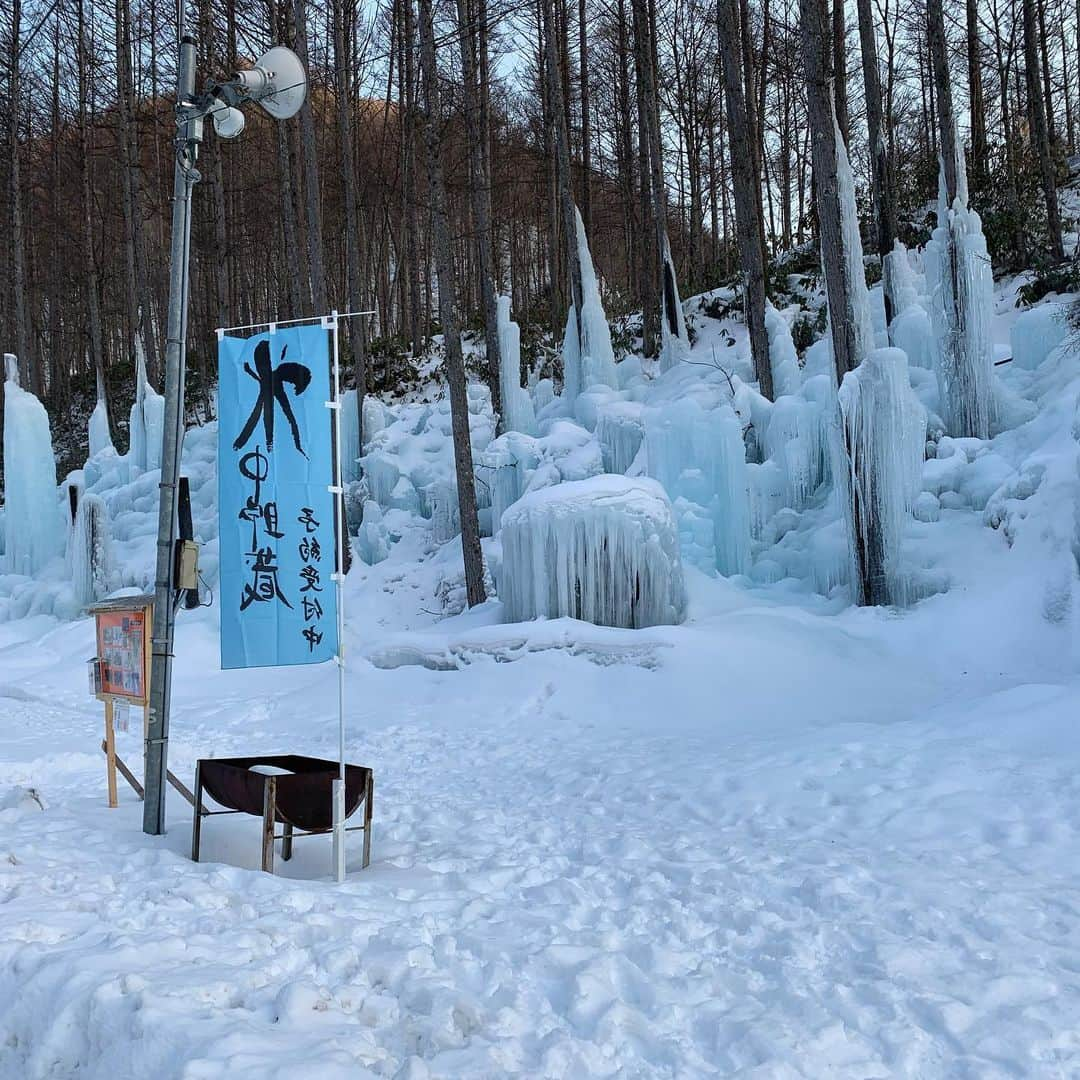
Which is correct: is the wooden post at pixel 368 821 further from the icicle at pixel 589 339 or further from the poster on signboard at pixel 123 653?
the icicle at pixel 589 339

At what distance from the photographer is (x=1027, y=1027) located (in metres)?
3.07

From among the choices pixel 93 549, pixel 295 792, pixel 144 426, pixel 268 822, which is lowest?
pixel 268 822

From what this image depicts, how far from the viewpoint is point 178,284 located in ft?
18.2

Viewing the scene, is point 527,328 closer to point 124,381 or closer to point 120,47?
point 120,47

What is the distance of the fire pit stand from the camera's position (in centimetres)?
485

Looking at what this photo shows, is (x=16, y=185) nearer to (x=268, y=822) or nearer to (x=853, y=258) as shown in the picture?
(x=853, y=258)

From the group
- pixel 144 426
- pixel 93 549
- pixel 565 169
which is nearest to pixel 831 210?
pixel 565 169

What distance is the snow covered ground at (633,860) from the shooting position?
3059mm

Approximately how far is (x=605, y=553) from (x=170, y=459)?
5.34 metres

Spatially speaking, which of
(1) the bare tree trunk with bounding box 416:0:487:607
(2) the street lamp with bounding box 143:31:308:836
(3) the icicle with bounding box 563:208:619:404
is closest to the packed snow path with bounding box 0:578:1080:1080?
(2) the street lamp with bounding box 143:31:308:836

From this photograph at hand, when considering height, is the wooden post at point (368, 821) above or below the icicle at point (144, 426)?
below

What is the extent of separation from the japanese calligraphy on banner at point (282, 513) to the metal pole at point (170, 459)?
0.60m

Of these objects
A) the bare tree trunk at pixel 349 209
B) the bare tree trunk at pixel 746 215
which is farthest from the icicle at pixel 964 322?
the bare tree trunk at pixel 349 209

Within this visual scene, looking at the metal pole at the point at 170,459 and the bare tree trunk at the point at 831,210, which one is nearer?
the metal pole at the point at 170,459
